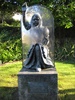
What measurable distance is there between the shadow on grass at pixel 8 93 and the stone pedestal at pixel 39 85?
83 centimetres

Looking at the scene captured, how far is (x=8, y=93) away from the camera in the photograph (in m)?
6.50

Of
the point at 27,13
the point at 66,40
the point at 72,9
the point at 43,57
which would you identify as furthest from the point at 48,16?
the point at 66,40

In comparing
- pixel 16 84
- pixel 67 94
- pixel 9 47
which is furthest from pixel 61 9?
pixel 67 94

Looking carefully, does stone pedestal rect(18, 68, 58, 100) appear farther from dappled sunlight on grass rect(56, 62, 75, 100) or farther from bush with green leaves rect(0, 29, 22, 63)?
bush with green leaves rect(0, 29, 22, 63)

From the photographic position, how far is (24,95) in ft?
18.0

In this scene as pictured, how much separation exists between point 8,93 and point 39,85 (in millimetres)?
1425

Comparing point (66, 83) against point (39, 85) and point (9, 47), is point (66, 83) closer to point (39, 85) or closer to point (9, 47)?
point (39, 85)

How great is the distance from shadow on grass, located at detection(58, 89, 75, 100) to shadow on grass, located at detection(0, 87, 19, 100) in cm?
117

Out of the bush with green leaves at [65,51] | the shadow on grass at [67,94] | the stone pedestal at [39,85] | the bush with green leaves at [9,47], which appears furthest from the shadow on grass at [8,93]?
the bush with green leaves at [65,51]

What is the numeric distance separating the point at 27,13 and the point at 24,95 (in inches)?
88.6

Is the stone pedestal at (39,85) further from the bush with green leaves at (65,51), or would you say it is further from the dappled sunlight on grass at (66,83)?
the bush with green leaves at (65,51)

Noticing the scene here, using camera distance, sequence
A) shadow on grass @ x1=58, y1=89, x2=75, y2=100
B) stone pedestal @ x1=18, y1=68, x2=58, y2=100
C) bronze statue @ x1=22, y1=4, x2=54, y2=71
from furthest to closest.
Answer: shadow on grass @ x1=58, y1=89, x2=75, y2=100 → bronze statue @ x1=22, y1=4, x2=54, y2=71 → stone pedestal @ x1=18, y1=68, x2=58, y2=100

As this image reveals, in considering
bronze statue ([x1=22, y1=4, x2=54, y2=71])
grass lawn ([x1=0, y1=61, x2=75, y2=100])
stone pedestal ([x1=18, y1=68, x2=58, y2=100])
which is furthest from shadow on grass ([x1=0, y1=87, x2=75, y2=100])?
bronze statue ([x1=22, y1=4, x2=54, y2=71])

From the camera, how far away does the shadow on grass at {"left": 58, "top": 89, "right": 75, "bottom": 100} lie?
241 inches
